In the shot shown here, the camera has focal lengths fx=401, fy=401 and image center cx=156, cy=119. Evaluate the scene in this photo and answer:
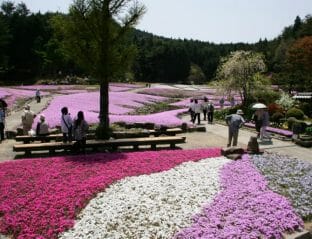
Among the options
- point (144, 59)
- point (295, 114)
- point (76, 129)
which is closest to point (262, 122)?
point (295, 114)

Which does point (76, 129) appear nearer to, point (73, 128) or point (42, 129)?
point (73, 128)

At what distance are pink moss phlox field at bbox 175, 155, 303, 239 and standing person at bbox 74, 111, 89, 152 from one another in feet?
23.7

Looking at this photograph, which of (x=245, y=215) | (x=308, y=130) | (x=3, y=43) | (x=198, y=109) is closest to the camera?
(x=245, y=215)

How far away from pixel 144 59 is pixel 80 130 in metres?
102

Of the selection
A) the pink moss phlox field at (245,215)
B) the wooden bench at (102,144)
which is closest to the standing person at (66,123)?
the wooden bench at (102,144)

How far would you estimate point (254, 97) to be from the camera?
39.1 metres

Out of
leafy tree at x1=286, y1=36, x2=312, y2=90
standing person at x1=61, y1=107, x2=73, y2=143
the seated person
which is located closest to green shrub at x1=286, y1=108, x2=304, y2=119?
standing person at x1=61, y1=107, x2=73, y2=143

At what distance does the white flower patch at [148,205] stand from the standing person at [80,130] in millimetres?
4820

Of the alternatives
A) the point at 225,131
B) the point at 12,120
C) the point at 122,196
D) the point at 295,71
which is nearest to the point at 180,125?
the point at 225,131

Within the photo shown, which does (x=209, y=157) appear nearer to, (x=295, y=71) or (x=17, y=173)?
(x=17, y=173)

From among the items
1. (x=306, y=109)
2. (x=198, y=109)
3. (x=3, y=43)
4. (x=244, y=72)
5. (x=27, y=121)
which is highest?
(x=3, y=43)

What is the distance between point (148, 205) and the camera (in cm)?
1213

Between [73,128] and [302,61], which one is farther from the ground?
[302,61]

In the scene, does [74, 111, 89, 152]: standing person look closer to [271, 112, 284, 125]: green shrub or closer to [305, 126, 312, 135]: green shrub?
[305, 126, 312, 135]: green shrub
